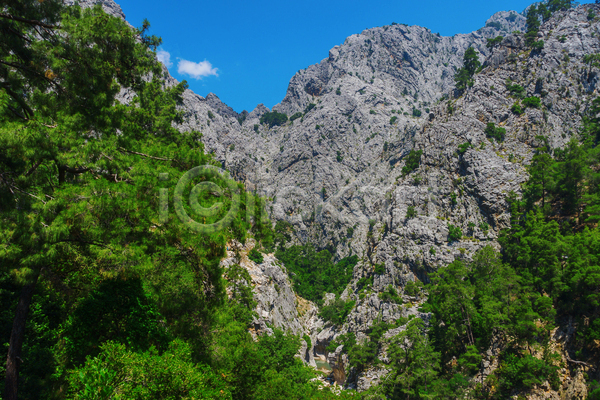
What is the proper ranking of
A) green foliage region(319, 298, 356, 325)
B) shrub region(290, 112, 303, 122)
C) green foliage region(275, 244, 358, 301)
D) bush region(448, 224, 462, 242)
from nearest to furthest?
1. bush region(448, 224, 462, 242)
2. green foliage region(319, 298, 356, 325)
3. green foliage region(275, 244, 358, 301)
4. shrub region(290, 112, 303, 122)

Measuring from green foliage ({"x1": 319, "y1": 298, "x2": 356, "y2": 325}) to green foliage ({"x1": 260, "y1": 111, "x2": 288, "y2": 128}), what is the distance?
265 ft

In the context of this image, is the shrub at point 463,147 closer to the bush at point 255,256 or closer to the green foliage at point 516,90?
the green foliage at point 516,90

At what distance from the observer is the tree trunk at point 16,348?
8773 mm

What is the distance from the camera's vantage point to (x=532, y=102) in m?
60.1

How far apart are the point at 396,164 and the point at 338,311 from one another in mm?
43643

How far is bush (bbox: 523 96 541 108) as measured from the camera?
59.9 meters

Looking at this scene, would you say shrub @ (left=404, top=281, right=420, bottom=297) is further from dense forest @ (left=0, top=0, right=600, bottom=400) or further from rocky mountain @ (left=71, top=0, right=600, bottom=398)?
dense forest @ (left=0, top=0, right=600, bottom=400)

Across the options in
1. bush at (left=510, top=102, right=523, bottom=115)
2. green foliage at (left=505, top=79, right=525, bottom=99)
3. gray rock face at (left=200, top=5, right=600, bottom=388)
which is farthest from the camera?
green foliage at (left=505, top=79, right=525, bottom=99)

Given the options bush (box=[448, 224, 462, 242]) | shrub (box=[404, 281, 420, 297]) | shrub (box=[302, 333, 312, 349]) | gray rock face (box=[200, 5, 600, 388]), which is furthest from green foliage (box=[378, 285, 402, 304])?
shrub (box=[302, 333, 312, 349])

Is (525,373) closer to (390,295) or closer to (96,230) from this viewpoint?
(390,295)

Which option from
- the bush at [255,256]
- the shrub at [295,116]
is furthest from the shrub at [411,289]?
the shrub at [295,116]

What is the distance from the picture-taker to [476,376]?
111 ft

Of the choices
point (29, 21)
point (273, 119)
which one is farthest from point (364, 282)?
point (273, 119)

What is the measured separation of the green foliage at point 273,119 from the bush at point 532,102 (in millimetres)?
80028
